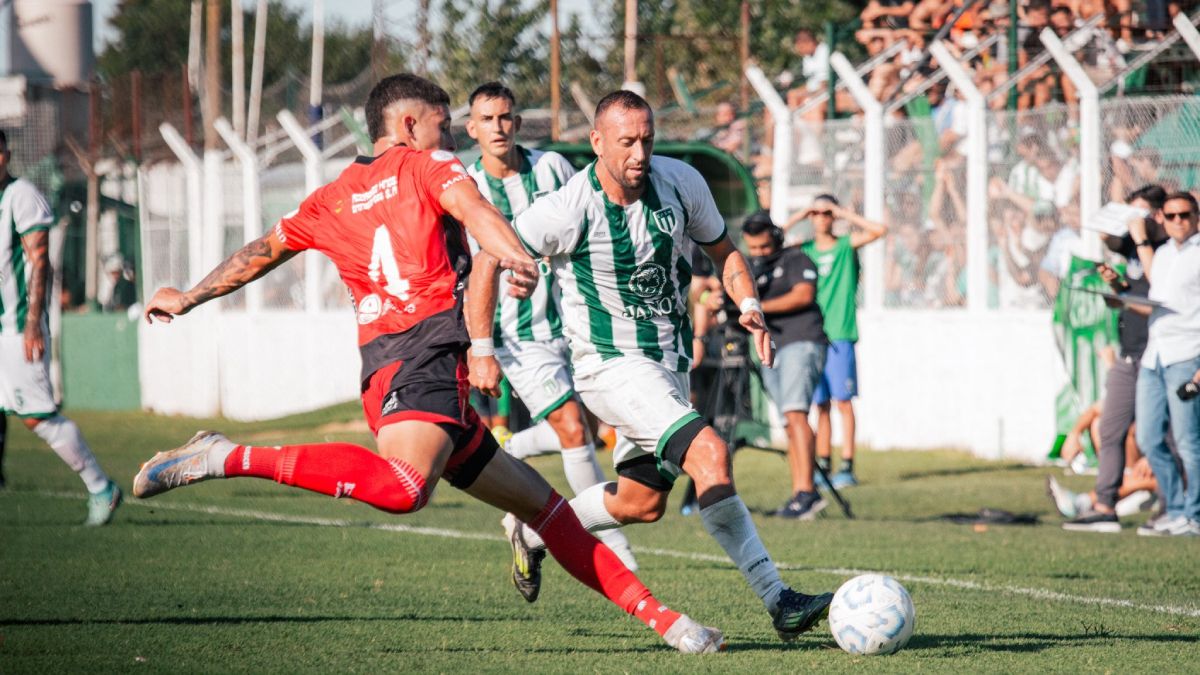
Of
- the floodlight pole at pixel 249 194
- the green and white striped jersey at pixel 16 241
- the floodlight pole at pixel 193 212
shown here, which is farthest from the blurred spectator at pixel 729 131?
the green and white striped jersey at pixel 16 241

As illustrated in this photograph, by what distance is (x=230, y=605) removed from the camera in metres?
7.56

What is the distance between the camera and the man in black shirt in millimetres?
11391

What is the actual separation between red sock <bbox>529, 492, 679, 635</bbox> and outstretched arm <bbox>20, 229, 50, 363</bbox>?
5393 millimetres

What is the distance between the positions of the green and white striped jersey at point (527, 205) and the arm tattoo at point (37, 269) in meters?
3.15

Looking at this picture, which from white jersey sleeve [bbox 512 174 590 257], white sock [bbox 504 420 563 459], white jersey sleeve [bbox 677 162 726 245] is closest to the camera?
white jersey sleeve [bbox 512 174 590 257]

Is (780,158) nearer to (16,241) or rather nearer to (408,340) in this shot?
(16,241)

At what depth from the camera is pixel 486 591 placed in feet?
26.7

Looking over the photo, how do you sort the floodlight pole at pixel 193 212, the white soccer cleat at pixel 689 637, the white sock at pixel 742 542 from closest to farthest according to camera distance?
the white soccer cleat at pixel 689 637
the white sock at pixel 742 542
the floodlight pole at pixel 193 212

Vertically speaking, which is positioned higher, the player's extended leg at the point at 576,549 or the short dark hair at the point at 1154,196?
the short dark hair at the point at 1154,196

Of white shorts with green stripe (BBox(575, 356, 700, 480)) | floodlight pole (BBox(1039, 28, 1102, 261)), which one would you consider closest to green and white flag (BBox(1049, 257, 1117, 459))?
floodlight pole (BBox(1039, 28, 1102, 261))

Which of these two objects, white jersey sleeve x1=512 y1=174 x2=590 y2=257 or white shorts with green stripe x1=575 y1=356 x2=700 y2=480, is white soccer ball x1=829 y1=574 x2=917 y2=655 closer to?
white shorts with green stripe x1=575 y1=356 x2=700 y2=480

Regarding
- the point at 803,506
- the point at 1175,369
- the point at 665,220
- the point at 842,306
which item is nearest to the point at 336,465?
the point at 665,220

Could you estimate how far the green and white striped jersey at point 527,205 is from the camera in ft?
29.8

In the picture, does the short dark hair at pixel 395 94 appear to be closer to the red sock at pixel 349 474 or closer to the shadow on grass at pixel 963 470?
the red sock at pixel 349 474
